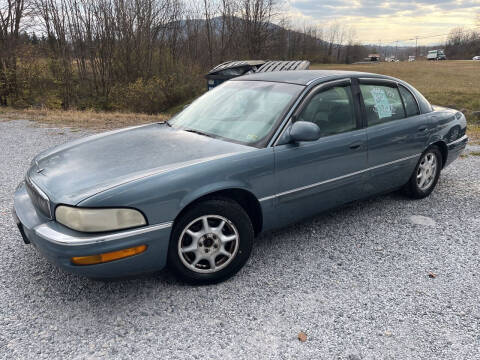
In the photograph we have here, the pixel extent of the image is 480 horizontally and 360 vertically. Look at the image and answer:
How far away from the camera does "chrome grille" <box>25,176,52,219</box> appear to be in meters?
2.54

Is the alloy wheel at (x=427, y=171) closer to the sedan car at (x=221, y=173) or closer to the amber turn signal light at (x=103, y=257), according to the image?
the sedan car at (x=221, y=173)

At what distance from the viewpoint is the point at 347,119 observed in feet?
11.8

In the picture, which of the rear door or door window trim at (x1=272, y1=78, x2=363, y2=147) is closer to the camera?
door window trim at (x1=272, y1=78, x2=363, y2=147)

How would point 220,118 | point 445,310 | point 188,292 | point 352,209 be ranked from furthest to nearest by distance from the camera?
point 352,209
point 220,118
point 188,292
point 445,310

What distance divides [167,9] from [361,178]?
22.4m

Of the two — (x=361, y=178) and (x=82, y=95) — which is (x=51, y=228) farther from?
(x=82, y=95)

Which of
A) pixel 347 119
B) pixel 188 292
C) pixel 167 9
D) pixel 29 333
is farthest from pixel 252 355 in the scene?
pixel 167 9

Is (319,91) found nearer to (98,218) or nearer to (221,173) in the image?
(221,173)

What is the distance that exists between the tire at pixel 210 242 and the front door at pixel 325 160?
44 cm

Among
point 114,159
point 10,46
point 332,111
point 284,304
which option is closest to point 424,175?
point 332,111

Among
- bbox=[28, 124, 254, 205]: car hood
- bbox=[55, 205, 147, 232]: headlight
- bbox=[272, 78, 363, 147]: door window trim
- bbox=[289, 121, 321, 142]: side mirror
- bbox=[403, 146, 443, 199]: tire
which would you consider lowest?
bbox=[403, 146, 443, 199]: tire

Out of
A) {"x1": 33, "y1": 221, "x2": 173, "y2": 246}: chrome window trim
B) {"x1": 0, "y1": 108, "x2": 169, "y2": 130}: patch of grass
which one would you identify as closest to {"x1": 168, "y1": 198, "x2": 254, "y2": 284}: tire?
{"x1": 33, "y1": 221, "x2": 173, "y2": 246}: chrome window trim

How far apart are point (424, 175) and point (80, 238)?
384 centimetres

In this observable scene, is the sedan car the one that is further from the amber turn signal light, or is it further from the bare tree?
the bare tree
